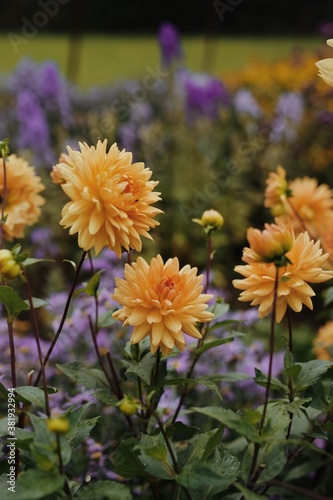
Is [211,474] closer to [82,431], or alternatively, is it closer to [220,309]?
[82,431]

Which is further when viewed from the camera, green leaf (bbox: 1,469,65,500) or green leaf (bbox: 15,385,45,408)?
green leaf (bbox: 15,385,45,408)

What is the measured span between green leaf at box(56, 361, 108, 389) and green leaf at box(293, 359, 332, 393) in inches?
9.8

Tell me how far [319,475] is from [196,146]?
7.48 ft

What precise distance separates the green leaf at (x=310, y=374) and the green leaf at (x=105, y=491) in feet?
0.76

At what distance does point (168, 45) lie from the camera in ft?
10.9

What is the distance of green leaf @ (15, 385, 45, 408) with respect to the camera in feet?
2.33

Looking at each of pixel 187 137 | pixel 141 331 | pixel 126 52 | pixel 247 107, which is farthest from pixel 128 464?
pixel 126 52

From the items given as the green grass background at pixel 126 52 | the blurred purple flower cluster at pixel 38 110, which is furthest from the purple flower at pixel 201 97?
the green grass background at pixel 126 52

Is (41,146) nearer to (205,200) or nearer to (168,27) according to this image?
(205,200)

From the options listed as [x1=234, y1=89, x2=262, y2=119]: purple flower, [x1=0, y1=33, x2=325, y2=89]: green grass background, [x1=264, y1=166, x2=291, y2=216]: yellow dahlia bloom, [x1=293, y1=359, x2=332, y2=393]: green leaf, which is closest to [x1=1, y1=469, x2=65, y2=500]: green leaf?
[x1=293, y1=359, x2=332, y2=393]: green leaf

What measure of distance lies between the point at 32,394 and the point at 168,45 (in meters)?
2.84

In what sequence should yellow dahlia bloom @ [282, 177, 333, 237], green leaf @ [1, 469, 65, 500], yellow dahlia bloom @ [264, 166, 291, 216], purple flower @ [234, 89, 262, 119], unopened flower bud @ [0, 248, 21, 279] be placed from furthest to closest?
purple flower @ [234, 89, 262, 119] < yellow dahlia bloom @ [282, 177, 333, 237] < yellow dahlia bloom @ [264, 166, 291, 216] < unopened flower bud @ [0, 248, 21, 279] < green leaf @ [1, 469, 65, 500]

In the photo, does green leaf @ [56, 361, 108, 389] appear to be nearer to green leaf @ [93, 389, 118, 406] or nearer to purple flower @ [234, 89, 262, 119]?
green leaf @ [93, 389, 118, 406]

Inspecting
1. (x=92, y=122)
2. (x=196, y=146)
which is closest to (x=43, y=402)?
(x=92, y=122)
